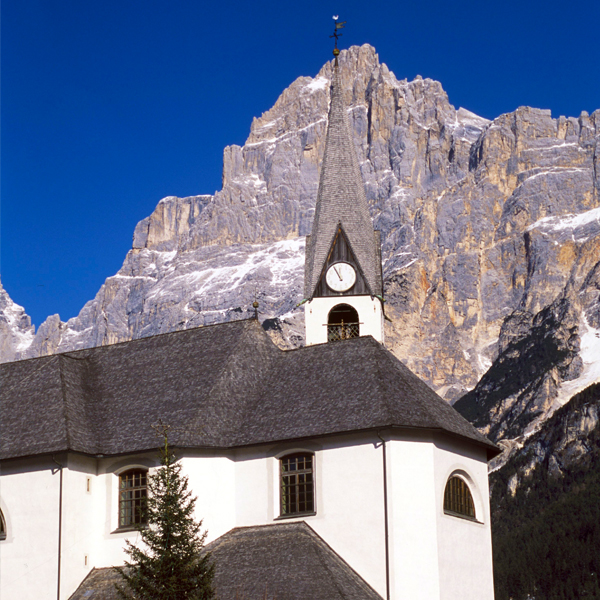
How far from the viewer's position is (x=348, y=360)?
132ft

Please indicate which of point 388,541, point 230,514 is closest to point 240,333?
point 230,514

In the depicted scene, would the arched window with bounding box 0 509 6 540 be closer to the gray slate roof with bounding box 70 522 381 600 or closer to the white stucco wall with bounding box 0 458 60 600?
the white stucco wall with bounding box 0 458 60 600

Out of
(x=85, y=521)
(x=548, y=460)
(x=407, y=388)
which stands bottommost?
(x=85, y=521)

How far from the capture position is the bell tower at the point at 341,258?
48.3 metres

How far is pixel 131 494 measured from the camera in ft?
128

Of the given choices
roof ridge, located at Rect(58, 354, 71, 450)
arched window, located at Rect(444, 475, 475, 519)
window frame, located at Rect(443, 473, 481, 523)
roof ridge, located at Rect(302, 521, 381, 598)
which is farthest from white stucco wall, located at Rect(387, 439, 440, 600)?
roof ridge, located at Rect(58, 354, 71, 450)

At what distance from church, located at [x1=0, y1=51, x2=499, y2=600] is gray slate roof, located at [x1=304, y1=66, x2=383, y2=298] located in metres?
8.34

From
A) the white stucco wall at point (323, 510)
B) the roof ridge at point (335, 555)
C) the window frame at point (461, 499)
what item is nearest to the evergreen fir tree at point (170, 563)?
the roof ridge at point (335, 555)

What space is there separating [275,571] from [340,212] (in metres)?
21.1

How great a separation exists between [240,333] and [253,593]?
37.1 feet

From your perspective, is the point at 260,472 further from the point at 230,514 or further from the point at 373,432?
the point at 373,432

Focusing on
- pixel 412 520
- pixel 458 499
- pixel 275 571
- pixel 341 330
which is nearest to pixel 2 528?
pixel 275 571

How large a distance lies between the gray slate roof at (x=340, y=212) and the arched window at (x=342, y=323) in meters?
1.29

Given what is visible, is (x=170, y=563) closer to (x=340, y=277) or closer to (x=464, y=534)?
(x=464, y=534)
